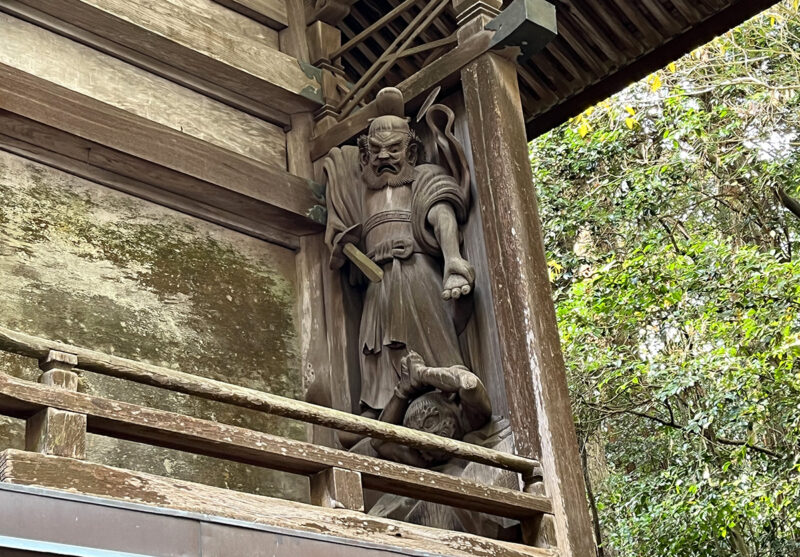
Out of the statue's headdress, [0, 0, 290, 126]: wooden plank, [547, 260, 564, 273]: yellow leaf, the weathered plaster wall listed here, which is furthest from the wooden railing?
[547, 260, 564, 273]: yellow leaf

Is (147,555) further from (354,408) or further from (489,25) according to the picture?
(489,25)

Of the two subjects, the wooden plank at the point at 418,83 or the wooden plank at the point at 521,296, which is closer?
the wooden plank at the point at 521,296

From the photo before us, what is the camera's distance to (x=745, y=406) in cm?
857

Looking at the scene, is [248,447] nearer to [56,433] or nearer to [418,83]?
[56,433]

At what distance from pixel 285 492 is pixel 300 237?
144cm

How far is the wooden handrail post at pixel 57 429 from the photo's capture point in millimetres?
2891

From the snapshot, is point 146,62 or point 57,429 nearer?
point 57,429

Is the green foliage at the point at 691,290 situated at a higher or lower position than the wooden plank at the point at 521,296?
higher

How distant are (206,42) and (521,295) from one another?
2266mm

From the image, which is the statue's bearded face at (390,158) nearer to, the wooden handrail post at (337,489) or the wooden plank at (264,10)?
the wooden plank at (264,10)

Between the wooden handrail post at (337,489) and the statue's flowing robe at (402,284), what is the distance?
4.55 feet

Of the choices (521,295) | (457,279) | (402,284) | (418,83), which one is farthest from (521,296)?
(418,83)

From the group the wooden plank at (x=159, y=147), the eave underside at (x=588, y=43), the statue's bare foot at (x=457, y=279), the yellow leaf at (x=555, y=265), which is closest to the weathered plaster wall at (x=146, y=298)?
the wooden plank at (x=159, y=147)

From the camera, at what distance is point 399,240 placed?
5.23 m
